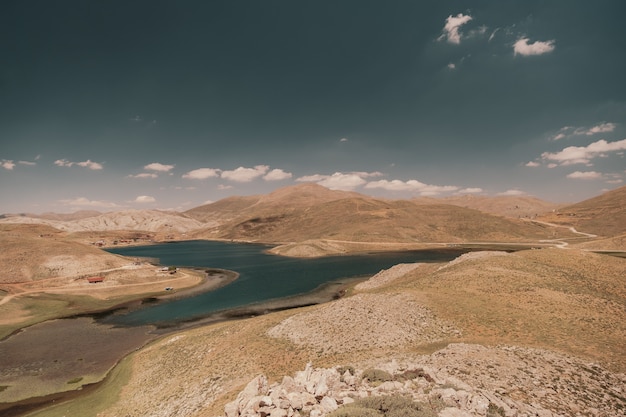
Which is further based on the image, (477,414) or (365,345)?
(365,345)

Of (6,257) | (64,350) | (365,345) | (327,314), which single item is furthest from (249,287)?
(6,257)

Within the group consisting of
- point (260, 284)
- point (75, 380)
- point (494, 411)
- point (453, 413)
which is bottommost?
point (75, 380)

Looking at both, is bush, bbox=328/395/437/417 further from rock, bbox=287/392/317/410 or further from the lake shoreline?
the lake shoreline

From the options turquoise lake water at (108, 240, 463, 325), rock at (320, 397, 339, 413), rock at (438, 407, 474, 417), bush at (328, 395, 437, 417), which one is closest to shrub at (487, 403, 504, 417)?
rock at (438, 407, 474, 417)

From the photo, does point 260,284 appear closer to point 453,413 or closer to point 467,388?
point 467,388

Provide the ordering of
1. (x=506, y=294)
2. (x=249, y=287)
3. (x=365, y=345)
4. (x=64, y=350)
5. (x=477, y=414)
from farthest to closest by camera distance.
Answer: (x=249, y=287) < (x=64, y=350) < (x=506, y=294) < (x=365, y=345) < (x=477, y=414)

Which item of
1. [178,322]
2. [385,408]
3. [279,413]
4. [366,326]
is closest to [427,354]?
[366,326]

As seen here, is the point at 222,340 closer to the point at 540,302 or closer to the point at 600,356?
the point at 600,356

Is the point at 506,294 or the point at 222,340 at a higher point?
the point at 506,294
